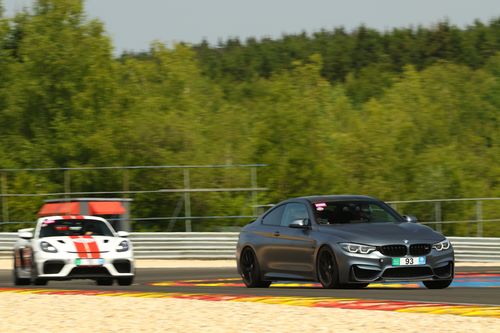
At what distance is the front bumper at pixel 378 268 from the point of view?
567 inches

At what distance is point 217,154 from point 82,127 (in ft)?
18.4

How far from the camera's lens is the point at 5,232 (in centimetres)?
3091

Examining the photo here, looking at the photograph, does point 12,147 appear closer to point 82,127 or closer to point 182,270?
point 82,127

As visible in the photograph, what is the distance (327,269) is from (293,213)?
140 centimetres

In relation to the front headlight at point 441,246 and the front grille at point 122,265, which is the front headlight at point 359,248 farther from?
the front grille at point 122,265

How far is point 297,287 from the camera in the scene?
1688 cm

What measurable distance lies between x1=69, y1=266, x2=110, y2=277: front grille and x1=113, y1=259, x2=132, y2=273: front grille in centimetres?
20

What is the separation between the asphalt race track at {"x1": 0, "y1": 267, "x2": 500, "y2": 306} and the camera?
45.1 ft

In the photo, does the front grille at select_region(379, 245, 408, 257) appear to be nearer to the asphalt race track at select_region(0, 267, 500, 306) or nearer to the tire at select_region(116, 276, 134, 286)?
the asphalt race track at select_region(0, 267, 500, 306)

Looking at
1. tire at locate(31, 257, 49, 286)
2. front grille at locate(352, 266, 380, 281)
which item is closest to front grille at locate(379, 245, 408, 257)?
front grille at locate(352, 266, 380, 281)

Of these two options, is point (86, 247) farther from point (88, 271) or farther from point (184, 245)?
point (184, 245)

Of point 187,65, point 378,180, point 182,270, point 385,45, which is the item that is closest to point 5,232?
point 182,270

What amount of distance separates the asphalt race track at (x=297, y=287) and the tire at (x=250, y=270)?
16cm

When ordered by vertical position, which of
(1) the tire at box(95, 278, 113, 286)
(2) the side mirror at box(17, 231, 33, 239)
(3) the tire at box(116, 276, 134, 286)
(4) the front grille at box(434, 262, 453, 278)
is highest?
(2) the side mirror at box(17, 231, 33, 239)
